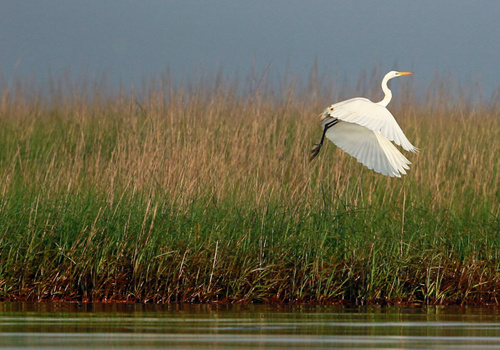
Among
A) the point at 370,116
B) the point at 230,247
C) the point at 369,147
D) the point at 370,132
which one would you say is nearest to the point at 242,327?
the point at 230,247

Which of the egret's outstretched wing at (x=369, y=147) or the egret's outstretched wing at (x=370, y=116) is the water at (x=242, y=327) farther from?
the egret's outstretched wing at (x=369, y=147)

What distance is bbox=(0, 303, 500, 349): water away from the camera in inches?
137

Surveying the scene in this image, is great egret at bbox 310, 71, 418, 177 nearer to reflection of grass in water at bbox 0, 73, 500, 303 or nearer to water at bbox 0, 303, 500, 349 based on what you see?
reflection of grass in water at bbox 0, 73, 500, 303

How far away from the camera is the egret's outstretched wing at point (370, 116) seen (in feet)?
19.8

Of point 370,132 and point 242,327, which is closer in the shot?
point 242,327

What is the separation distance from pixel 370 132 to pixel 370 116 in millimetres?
756

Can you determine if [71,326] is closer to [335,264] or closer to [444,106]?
[335,264]

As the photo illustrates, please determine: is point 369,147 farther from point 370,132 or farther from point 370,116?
point 370,116

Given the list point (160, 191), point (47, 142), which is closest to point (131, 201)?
point (160, 191)

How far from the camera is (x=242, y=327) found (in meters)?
4.09

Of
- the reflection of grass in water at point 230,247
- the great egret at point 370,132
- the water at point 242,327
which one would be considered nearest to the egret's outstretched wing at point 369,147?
the great egret at point 370,132

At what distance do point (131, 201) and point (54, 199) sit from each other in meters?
0.88

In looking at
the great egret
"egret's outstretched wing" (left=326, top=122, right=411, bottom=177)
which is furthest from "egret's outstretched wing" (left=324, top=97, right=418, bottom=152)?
"egret's outstretched wing" (left=326, top=122, right=411, bottom=177)

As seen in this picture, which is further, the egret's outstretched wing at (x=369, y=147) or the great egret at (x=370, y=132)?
the egret's outstretched wing at (x=369, y=147)
